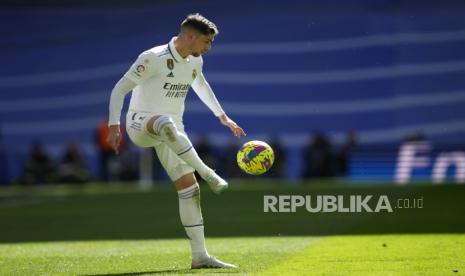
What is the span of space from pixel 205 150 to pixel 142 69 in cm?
1690

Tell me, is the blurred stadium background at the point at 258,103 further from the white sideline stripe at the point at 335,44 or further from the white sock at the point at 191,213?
the white sock at the point at 191,213

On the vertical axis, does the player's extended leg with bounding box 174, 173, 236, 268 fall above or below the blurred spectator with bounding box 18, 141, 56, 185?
above

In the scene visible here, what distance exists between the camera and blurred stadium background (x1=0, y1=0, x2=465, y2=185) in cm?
2456

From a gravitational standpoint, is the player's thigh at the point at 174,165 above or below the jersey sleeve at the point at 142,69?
below

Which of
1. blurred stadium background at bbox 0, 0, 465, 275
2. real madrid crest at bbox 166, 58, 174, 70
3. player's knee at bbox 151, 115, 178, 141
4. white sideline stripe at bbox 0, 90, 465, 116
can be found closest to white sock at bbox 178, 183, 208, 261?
player's knee at bbox 151, 115, 178, 141

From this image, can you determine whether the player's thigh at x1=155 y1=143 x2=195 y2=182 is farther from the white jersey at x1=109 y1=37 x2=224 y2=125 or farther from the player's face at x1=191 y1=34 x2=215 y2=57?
the player's face at x1=191 y1=34 x2=215 y2=57

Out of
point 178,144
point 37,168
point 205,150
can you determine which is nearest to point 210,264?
point 178,144

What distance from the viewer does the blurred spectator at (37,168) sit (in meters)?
26.5

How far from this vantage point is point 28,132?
29.2 metres

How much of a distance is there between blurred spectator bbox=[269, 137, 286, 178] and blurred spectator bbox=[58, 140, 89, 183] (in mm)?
5162

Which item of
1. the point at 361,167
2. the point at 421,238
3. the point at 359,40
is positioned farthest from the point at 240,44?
the point at 421,238

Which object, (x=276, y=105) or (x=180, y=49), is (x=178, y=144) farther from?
(x=276, y=105)

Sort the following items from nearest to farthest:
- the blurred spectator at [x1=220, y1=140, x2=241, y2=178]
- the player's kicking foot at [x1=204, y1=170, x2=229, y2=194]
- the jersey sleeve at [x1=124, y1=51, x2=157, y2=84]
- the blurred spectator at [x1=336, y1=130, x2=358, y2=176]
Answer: the player's kicking foot at [x1=204, y1=170, x2=229, y2=194] < the jersey sleeve at [x1=124, y1=51, x2=157, y2=84] < the blurred spectator at [x1=336, y1=130, x2=358, y2=176] < the blurred spectator at [x1=220, y1=140, x2=241, y2=178]

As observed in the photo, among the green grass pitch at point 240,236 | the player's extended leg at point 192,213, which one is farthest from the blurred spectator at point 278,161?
the player's extended leg at point 192,213
